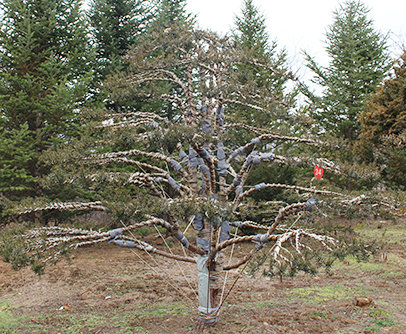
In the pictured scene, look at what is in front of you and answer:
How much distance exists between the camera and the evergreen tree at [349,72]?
11.6 meters

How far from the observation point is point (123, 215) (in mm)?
2623

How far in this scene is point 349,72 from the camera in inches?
491

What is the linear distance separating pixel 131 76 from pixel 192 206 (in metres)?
2.47

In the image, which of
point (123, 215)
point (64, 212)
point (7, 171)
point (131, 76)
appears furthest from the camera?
point (64, 212)

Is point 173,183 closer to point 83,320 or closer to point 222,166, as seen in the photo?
point 222,166

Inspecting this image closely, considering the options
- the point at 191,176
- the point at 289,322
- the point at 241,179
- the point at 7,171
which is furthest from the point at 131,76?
the point at 7,171

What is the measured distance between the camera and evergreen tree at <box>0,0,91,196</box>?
7.45 m

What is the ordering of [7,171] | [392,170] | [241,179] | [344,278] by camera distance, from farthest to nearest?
[7,171]
[392,170]
[344,278]
[241,179]

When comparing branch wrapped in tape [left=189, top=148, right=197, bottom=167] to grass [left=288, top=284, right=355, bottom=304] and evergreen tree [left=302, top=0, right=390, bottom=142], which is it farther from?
evergreen tree [left=302, top=0, right=390, bottom=142]

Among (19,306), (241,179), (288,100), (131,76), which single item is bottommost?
(19,306)

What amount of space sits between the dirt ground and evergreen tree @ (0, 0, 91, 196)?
2.73 meters

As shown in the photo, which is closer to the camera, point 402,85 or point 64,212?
point 402,85

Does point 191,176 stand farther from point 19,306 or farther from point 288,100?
point 19,306

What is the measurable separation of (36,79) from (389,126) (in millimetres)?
8239
